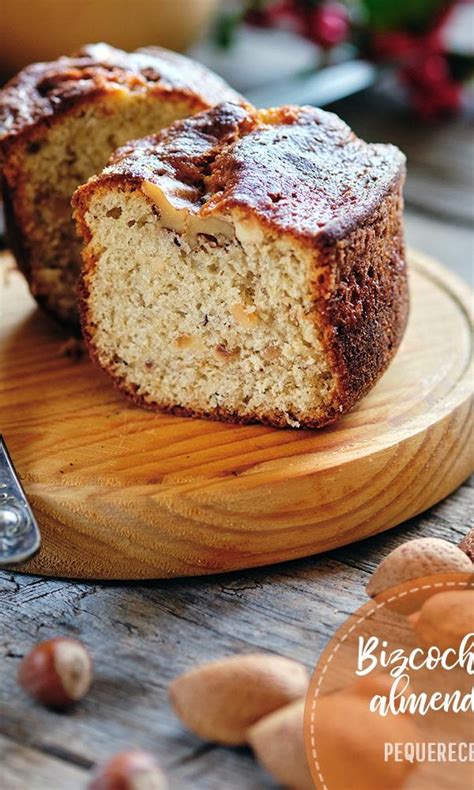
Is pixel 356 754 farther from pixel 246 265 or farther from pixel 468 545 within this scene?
pixel 246 265

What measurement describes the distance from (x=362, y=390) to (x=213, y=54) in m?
3.67

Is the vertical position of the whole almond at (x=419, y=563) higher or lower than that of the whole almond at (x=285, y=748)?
higher

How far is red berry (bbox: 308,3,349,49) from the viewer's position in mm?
5047

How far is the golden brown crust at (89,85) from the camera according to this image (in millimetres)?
2881

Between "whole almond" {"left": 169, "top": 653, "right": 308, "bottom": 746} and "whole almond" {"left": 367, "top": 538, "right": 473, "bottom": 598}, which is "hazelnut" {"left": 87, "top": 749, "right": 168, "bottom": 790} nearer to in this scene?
"whole almond" {"left": 169, "top": 653, "right": 308, "bottom": 746}

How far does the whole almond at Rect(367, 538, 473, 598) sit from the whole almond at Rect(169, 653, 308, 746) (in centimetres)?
34

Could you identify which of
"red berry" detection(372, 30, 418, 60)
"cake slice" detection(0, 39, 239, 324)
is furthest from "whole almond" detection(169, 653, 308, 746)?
"red berry" detection(372, 30, 418, 60)

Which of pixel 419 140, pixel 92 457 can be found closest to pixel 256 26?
pixel 419 140

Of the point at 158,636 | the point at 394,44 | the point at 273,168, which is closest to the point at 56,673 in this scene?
the point at 158,636

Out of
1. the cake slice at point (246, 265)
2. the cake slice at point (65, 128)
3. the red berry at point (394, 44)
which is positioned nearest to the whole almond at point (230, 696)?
the cake slice at point (246, 265)

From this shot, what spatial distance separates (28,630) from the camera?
2164 mm

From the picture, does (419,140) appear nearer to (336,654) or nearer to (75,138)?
(75,138)

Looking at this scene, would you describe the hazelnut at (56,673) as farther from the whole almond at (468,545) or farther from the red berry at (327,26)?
the red berry at (327,26)

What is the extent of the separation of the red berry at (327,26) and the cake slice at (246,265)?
2526 millimetres
